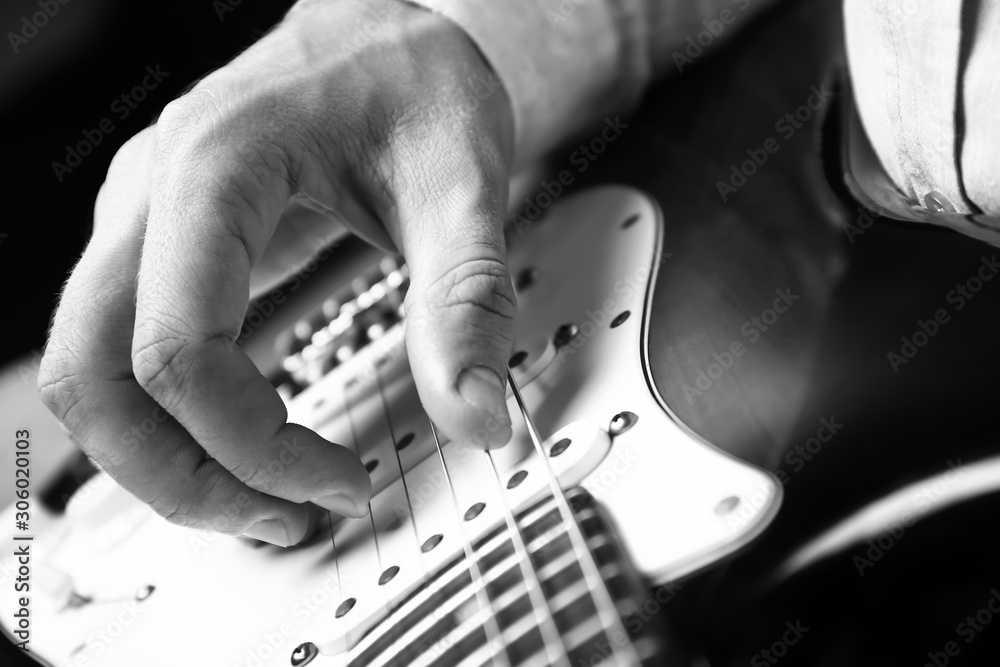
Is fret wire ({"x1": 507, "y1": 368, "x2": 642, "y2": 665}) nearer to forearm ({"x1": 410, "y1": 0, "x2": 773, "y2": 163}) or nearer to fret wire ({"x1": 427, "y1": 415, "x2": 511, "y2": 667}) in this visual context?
fret wire ({"x1": 427, "y1": 415, "x2": 511, "y2": 667})

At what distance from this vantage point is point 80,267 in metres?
0.59

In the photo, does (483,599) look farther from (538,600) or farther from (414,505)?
(414,505)

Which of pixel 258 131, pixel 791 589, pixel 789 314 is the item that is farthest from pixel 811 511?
pixel 258 131

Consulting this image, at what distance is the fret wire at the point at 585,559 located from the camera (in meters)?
0.36

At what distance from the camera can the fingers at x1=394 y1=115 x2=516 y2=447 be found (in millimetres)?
468

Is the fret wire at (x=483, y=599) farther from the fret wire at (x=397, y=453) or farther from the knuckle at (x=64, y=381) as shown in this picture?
the knuckle at (x=64, y=381)

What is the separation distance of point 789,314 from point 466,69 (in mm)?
335

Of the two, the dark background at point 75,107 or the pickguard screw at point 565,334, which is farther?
the dark background at point 75,107

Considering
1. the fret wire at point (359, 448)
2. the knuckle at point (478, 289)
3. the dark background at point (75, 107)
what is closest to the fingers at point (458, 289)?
the knuckle at point (478, 289)

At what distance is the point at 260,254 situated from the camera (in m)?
0.57

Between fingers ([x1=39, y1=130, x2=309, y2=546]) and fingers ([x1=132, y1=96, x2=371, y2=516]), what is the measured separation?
0.11ft

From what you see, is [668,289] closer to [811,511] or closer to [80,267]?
[811,511]

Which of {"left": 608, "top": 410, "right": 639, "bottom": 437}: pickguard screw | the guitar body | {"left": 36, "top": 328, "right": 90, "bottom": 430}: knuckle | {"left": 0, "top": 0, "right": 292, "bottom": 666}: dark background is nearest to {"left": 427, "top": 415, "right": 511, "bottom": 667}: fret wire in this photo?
the guitar body

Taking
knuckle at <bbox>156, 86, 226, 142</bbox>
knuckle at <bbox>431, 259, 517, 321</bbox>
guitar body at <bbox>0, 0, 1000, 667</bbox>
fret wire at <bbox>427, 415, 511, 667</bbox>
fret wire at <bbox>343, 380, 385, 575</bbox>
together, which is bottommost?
fret wire at <bbox>343, 380, 385, 575</bbox>
